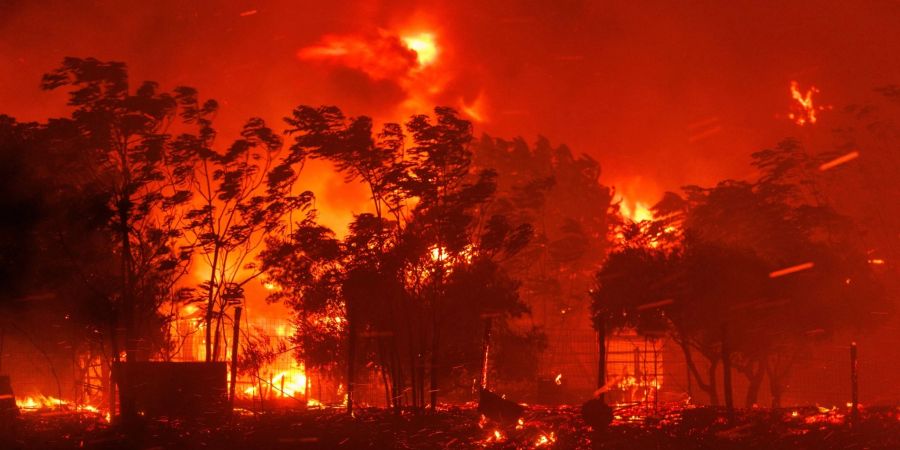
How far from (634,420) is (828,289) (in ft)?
39.9

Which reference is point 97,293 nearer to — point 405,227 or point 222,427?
point 222,427

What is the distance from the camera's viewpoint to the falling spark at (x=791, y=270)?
27.5m

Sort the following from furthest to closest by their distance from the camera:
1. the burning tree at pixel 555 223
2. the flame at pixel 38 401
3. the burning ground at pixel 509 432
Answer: the burning tree at pixel 555 223 < the flame at pixel 38 401 < the burning ground at pixel 509 432

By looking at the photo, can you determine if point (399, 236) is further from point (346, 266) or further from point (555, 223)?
point (555, 223)

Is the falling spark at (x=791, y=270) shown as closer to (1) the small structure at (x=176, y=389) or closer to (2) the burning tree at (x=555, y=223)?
(2) the burning tree at (x=555, y=223)

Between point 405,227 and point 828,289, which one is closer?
point 405,227

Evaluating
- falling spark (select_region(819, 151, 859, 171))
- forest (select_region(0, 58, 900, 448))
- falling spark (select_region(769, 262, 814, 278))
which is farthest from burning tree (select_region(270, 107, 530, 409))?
falling spark (select_region(819, 151, 859, 171))

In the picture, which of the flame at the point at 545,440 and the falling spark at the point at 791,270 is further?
the falling spark at the point at 791,270

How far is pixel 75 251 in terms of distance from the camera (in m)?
25.4

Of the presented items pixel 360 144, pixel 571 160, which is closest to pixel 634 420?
pixel 360 144

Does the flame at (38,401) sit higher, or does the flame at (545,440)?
the flame at (545,440)

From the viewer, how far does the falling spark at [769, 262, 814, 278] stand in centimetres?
2755

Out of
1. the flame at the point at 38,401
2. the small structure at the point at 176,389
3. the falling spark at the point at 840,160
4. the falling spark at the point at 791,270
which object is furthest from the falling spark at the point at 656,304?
the falling spark at the point at 840,160

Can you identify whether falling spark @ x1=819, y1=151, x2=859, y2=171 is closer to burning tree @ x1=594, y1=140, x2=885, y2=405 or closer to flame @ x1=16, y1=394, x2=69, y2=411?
burning tree @ x1=594, y1=140, x2=885, y2=405
